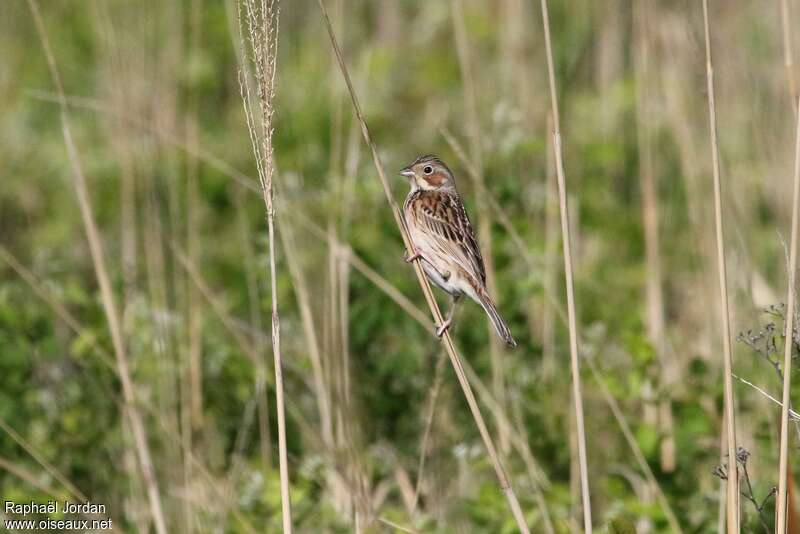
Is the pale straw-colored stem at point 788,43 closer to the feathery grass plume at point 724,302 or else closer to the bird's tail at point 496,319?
the feathery grass plume at point 724,302

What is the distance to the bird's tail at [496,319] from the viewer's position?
10.7ft

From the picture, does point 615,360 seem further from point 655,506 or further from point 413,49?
point 413,49

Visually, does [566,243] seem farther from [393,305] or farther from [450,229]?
[393,305]

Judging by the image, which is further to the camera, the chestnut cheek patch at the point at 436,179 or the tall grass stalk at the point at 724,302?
the chestnut cheek patch at the point at 436,179

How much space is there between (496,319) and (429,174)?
2.47ft

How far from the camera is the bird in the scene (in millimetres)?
3623

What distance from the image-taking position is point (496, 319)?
133 inches

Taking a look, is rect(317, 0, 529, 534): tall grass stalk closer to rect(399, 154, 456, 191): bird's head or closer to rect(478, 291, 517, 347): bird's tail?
rect(478, 291, 517, 347): bird's tail

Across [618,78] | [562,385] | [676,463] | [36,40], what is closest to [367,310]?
[562,385]

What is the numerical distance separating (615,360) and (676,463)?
78 centimetres

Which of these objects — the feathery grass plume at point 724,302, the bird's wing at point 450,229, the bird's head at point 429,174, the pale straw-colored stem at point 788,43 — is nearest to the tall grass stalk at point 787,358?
the feathery grass plume at point 724,302

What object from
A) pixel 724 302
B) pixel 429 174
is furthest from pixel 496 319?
pixel 724 302

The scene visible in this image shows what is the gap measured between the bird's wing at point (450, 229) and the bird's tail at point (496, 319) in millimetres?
68

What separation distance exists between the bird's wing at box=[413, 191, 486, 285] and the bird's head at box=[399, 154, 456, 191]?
3 cm
